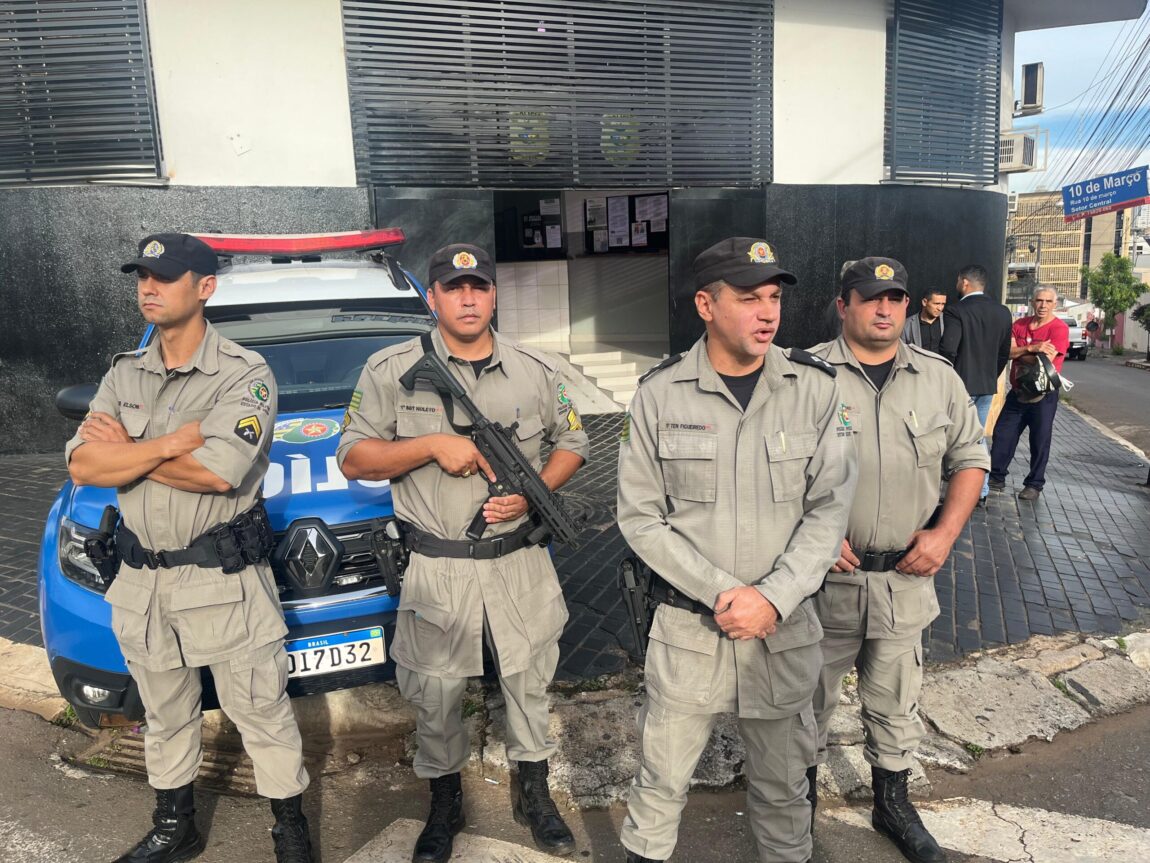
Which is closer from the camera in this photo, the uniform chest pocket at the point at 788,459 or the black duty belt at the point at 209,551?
the uniform chest pocket at the point at 788,459

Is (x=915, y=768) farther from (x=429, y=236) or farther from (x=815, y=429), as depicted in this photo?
(x=429, y=236)

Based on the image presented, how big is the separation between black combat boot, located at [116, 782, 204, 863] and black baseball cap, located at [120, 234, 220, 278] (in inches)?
64.1

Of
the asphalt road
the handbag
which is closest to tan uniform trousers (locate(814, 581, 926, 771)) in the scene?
the handbag

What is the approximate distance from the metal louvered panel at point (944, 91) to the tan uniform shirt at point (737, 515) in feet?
33.4

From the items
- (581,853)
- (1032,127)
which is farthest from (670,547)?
(1032,127)

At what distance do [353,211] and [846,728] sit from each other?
7.47m

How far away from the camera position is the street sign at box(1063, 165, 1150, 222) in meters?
17.0

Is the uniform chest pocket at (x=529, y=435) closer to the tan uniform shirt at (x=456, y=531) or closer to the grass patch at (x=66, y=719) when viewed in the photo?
the tan uniform shirt at (x=456, y=531)

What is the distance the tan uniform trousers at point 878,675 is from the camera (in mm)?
2656

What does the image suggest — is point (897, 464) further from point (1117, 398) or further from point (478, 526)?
point (1117, 398)

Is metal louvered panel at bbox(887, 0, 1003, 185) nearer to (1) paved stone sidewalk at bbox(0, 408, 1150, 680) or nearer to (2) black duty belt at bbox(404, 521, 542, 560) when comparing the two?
(1) paved stone sidewalk at bbox(0, 408, 1150, 680)

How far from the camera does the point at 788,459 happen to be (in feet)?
7.09

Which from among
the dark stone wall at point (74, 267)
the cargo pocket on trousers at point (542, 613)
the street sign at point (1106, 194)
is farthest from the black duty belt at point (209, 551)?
the street sign at point (1106, 194)

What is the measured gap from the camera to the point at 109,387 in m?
2.60
